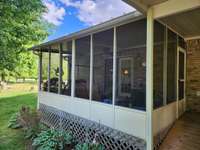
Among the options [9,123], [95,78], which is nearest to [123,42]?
[95,78]

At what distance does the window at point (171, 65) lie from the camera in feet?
15.6

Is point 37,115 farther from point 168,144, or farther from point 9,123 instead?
point 168,144

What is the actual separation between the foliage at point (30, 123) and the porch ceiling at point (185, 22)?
17.7 ft

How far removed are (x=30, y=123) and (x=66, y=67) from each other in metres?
2.41

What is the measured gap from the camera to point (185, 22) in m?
4.32

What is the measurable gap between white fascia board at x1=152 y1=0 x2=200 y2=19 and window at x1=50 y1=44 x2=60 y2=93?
466 centimetres

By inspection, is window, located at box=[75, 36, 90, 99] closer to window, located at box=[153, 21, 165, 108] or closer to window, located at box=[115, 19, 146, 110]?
window, located at box=[115, 19, 146, 110]

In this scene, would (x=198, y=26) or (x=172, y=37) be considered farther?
(x=172, y=37)

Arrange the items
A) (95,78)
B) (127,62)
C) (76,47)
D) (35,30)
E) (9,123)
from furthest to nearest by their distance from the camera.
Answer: (35,30)
(9,123)
(76,47)
(95,78)
(127,62)

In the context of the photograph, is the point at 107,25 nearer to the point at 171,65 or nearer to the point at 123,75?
the point at 123,75

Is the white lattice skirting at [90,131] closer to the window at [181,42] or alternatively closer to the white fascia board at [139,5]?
the white fascia board at [139,5]

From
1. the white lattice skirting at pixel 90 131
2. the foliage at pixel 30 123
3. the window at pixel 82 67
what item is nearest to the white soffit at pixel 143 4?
the window at pixel 82 67

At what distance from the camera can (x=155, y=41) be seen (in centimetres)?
402

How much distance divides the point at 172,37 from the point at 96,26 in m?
2.05
